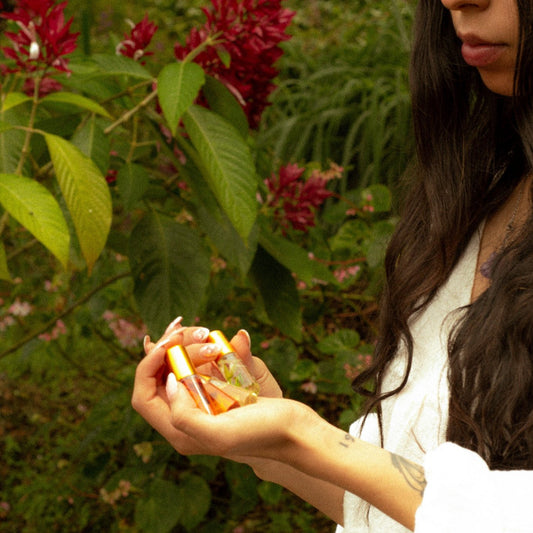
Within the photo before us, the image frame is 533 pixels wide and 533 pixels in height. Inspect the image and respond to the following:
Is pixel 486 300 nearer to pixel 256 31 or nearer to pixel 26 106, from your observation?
pixel 256 31

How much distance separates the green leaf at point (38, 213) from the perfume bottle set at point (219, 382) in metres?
0.27

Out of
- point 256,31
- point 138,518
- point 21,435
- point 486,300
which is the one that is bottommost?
point 21,435

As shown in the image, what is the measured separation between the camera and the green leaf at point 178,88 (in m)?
1.04

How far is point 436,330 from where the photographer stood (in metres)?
0.97

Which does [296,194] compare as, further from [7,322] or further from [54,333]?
[7,322]

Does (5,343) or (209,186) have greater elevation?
(209,186)

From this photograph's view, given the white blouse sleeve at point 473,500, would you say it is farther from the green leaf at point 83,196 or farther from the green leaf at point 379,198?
the green leaf at point 379,198

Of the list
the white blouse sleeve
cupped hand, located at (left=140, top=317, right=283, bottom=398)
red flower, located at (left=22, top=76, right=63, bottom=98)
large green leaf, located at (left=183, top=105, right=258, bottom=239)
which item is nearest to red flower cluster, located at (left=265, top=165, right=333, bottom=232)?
large green leaf, located at (left=183, top=105, right=258, bottom=239)

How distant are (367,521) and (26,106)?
0.88 metres

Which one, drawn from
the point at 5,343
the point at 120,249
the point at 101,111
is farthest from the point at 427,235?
the point at 5,343

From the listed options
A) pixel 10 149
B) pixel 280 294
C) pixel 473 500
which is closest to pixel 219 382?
pixel 473 500

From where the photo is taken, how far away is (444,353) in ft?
3.04

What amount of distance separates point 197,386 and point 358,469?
152 mm

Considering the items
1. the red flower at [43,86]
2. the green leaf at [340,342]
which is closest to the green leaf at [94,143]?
the red flower at [43,86]
